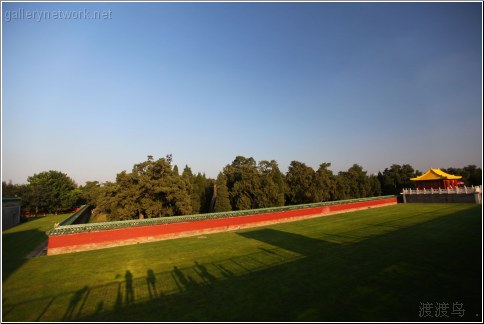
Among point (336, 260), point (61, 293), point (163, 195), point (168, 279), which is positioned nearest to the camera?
point (61, 293)

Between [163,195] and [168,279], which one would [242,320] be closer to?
[168,279]

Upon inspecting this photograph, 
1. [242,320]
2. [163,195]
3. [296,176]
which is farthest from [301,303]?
[296,176]

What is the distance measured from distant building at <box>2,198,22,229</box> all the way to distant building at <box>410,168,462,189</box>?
2375 inches

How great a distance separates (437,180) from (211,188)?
38.0m

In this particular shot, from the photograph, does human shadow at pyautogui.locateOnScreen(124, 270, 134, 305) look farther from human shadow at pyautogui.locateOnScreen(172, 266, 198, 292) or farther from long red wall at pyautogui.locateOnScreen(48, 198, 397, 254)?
long red wall at pyautogui.locateOnScreen(48, 198, 397, 254)

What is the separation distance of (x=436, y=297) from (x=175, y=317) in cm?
771

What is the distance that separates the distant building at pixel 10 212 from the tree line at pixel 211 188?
9092mm

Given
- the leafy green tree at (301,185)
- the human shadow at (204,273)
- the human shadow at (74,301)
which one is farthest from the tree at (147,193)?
the leafy green tree at (301,185)

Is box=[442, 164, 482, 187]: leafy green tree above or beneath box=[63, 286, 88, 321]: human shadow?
above

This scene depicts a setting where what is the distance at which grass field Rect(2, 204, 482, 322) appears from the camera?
7.53 meters

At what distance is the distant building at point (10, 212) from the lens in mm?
29641

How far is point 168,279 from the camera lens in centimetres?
1069

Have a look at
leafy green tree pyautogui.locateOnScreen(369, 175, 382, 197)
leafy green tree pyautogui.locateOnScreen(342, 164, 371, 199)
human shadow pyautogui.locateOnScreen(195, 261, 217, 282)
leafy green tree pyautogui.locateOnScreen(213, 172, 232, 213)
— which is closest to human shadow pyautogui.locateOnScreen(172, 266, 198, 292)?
human shadow pyautogui.locateOnScreen(195, 261, 217, 282)

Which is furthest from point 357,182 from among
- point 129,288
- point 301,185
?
point 129,288
